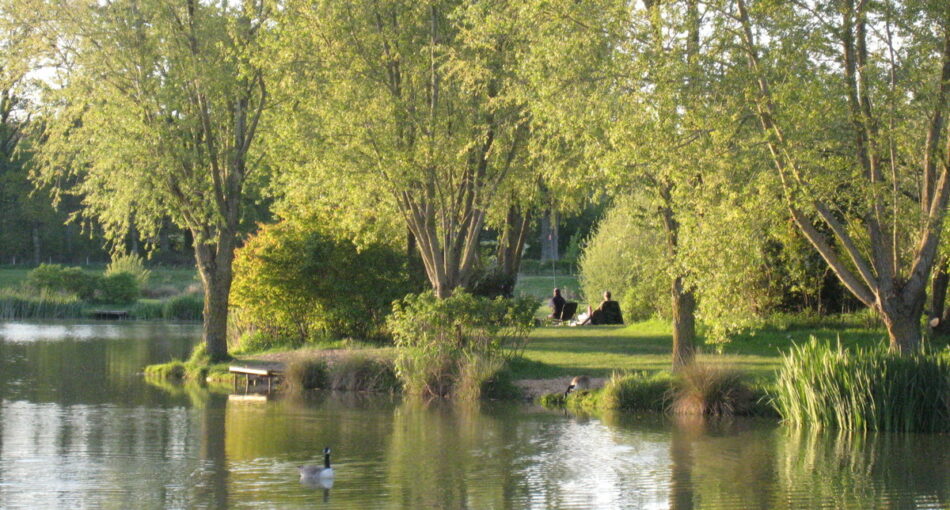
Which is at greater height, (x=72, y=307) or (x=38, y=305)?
(x=38, y=305)

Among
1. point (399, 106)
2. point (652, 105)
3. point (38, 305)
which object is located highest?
point (399, 106)

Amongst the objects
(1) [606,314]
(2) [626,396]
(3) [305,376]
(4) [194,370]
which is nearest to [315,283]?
(4) [194,370]

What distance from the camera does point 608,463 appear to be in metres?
14.4

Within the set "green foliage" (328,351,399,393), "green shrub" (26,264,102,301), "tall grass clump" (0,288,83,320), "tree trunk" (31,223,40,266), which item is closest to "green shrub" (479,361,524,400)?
"green foliage" (328,351,399,393)

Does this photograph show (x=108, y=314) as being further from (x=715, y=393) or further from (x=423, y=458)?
(x=423, y=458)

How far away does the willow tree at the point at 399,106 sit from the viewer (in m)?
22.8

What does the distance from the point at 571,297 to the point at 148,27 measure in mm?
30791

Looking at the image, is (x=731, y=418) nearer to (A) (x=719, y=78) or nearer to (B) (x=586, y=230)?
(A) (x=719, y=78)

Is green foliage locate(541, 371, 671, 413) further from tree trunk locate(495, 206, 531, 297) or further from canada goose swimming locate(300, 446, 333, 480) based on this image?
tree trunk locate(495, 206, 531, 297)

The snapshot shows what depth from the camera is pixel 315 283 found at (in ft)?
94.0

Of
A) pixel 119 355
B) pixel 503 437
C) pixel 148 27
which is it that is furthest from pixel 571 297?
pixel 503 437

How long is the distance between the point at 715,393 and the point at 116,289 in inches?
1612

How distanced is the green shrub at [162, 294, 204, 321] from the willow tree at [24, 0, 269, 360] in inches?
1009

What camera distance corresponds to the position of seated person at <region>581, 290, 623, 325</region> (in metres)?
32.2
